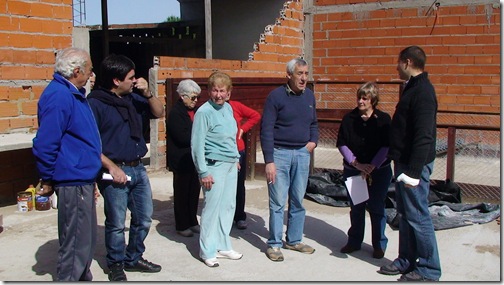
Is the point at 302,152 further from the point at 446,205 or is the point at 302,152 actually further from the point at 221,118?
the point at 446,205

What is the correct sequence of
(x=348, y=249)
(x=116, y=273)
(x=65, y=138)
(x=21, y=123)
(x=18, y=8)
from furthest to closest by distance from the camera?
(x=21, y=123)
(x=18, y=8)
(x=348, y=249)
(x=116, y=273)
(x=65, y=138)

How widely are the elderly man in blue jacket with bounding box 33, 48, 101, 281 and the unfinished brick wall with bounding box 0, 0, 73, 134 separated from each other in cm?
305

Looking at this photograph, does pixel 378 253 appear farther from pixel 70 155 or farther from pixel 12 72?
pixel 12 72

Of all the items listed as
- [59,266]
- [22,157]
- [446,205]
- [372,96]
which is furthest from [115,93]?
[446,205]

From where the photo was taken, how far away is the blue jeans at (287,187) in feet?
15.5

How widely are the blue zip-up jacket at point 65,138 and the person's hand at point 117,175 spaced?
0.25 m

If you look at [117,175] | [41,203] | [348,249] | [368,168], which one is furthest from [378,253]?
[41,203]

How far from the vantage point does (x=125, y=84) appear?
412 cm

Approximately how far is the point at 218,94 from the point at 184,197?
1365 mm

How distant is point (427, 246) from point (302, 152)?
1.30 metres

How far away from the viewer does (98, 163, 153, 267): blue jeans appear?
4.07 metres

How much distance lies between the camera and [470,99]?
33.8 ft

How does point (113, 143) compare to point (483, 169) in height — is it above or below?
above

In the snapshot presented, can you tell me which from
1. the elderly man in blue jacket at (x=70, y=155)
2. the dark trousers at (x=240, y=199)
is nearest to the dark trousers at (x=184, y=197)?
the dark trousers at (x=240, y=199)
